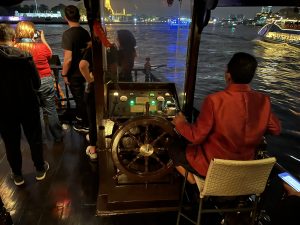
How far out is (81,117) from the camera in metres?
3.94

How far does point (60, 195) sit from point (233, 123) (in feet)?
6.30

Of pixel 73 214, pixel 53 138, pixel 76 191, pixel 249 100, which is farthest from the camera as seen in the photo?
pixel 53 138

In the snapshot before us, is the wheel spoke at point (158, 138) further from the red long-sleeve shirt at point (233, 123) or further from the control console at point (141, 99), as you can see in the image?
the red long-sleeve shirt at point (233, 123)

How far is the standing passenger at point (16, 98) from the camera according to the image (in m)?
2.26

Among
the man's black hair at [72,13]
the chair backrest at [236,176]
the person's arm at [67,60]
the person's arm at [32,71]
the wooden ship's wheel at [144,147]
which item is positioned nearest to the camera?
the chair backrest at [236,176]

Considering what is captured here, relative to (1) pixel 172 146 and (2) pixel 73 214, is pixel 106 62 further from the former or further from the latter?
(2) pixel 73 214

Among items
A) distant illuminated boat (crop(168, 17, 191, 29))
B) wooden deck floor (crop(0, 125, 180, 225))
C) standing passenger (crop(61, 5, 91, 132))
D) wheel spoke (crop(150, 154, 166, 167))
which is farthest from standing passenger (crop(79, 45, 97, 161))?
wheel spoke (crop(150, 154, 166, 167))

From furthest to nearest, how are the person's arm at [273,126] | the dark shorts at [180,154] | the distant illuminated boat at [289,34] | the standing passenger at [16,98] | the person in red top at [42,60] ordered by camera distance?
the distant illuminated boat at [289,34] → the person in red top at [42,60] → the standing passenger at [16,98] → the dark shorts at [180,154] → the person's arm at [273,126]

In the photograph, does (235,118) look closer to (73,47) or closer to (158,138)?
(158,138)

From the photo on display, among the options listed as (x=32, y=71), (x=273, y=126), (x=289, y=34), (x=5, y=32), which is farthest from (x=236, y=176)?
(x=289, y=34)

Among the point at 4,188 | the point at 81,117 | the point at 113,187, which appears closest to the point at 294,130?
the point at 81,117

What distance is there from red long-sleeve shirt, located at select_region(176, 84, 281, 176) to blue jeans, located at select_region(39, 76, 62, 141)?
2.07 meters

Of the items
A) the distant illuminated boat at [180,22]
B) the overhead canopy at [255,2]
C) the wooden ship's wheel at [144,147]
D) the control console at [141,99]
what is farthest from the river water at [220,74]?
the wooden ship's wheel at [144,147]

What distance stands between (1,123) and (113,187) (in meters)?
1.21
